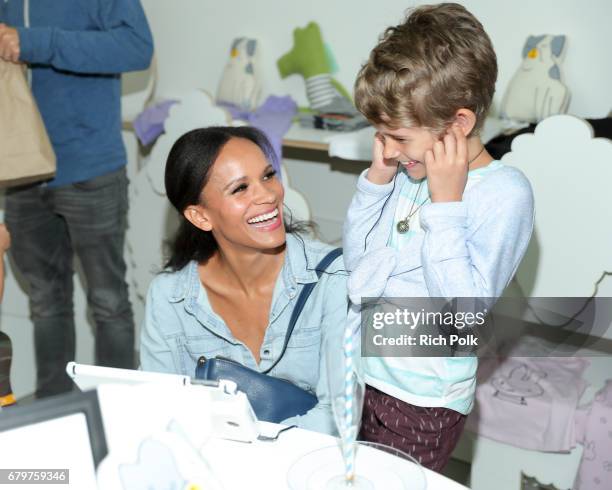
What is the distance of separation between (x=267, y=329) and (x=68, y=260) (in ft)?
4.08

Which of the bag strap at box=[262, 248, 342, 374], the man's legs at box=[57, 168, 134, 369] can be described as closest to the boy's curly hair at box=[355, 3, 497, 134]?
the bag strap at box=[262, 248, 342, 374]

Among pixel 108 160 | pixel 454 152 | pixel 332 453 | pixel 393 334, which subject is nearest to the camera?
pixel 332 453

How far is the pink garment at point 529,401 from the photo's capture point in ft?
6.78

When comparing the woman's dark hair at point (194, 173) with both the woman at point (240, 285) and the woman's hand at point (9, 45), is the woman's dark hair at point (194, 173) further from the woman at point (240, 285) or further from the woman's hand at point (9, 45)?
the woman's hand at point (9, 45)

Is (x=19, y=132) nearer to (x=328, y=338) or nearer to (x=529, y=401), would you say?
(x=328, y=338)

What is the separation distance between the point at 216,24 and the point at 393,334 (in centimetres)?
197

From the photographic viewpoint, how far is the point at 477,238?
51.9 inches

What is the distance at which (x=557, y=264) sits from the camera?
218 cm

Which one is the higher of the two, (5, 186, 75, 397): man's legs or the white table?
the white table

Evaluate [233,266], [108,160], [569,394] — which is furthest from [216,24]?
[569,394]

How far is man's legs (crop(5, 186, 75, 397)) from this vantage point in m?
2.45

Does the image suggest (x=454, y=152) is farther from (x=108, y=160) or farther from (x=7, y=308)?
(x=7, y=308)

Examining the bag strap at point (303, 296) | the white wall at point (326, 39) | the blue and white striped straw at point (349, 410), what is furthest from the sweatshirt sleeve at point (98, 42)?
the blue and white striped straw at point (349, 410)

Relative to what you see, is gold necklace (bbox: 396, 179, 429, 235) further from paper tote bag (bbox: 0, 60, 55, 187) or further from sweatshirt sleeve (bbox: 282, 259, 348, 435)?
paper tote bag (bbox: 0, 60, 55, 187)
